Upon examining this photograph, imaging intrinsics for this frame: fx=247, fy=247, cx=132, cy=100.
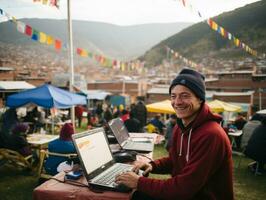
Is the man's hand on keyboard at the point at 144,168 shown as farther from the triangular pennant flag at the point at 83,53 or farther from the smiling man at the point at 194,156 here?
the triangular pennant flag at the point at 83,53

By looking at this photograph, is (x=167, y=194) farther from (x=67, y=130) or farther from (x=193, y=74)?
(x=67, y=130)

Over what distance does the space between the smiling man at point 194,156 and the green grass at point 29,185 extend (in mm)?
3817

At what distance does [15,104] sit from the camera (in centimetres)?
923

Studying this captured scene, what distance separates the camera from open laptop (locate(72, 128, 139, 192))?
6.53 ft

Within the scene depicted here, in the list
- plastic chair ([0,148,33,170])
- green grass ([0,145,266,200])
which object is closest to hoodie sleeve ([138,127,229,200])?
green grass ([0,145,266,200])

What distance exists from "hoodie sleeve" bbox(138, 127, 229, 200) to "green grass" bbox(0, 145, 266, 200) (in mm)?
3996

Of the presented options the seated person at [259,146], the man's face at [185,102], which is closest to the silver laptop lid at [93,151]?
the man's face at [185,102]

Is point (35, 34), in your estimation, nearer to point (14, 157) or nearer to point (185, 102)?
point (14, 157)

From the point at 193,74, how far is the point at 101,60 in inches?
547

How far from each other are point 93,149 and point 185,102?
0.93 m

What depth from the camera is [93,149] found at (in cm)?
225

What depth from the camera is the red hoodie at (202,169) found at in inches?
65.9

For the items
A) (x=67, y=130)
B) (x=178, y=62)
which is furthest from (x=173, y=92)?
(x=178, y=62)

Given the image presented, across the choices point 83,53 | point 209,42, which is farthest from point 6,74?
point 209,42
